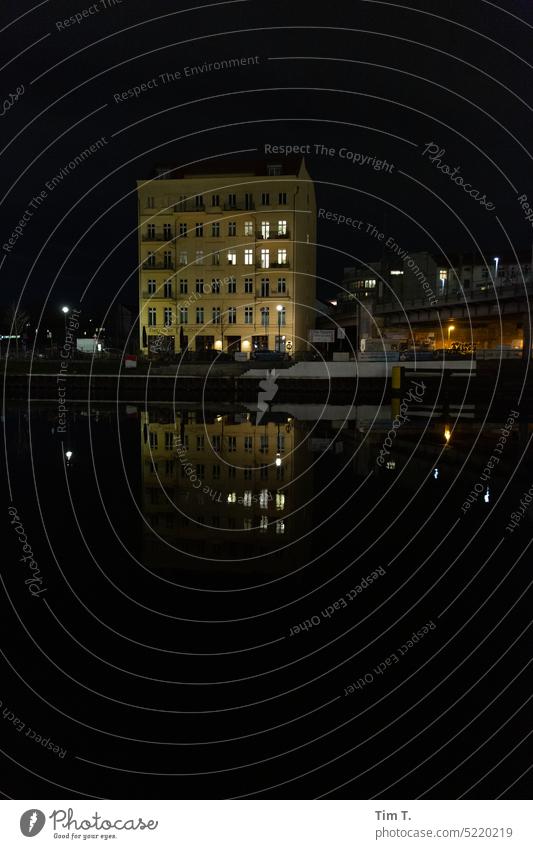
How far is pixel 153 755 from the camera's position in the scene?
570 centimetres

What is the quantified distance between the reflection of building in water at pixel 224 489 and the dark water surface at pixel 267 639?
0.10 m

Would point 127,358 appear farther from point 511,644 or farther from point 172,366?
point 511,644

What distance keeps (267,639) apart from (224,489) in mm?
8677

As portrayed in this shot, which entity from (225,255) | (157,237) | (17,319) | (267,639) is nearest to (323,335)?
(225,255)

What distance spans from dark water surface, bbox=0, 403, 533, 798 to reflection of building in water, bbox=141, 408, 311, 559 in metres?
0.10

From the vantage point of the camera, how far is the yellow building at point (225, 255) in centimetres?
6341

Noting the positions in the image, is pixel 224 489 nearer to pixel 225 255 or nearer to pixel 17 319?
pixel 225 255

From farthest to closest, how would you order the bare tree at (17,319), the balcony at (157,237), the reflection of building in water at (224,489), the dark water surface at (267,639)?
the bare tree at (17,319)
the balcony at (157,237)
the reflection of building in water at (224,489)
the dark water surface at (267,639)

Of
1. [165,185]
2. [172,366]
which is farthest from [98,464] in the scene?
[165,185]

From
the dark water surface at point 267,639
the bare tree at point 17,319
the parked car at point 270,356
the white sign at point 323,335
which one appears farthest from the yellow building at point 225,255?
the dark water surface at point 267,639

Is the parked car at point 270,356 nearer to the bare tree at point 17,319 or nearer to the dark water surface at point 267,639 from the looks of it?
the dark water surface at point 267,639

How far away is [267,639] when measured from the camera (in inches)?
303

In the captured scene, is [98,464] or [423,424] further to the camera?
[423,424]

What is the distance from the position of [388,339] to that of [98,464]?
6637cm
